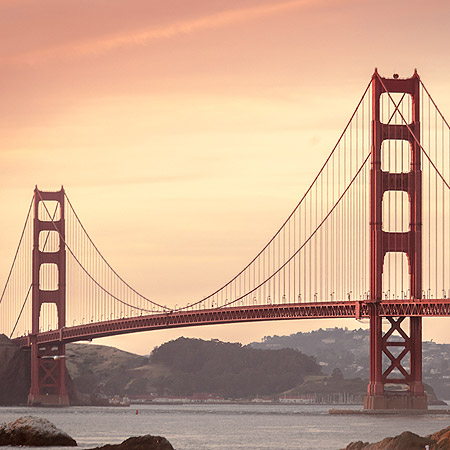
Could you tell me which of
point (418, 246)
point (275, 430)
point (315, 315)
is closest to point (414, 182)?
point (418, 246)

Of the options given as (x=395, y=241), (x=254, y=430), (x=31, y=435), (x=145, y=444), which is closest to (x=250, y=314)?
(x=395, y=241)

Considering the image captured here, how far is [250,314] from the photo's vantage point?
105 meters

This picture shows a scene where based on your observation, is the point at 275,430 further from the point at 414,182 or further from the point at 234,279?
the point at 234,279

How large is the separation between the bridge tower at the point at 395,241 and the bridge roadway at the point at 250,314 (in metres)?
0.97

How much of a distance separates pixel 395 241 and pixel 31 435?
41467 millimetres

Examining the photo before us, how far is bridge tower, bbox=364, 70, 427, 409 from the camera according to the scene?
313ft

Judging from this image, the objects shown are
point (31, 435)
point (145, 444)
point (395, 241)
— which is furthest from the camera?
point (395, 241)

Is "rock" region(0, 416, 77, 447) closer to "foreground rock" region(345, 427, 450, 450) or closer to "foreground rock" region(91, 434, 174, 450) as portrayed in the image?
"foreground rock" region(91, 434, 174, 450)

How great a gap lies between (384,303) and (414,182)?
23.1ft

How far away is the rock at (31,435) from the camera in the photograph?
58031mm

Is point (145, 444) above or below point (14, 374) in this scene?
below

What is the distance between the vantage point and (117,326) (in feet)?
388

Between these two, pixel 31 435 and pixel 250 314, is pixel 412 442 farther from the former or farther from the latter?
pixel 250 314

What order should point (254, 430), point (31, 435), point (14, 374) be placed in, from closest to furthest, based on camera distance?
1. point (31, 435)
2. point (254, 430)
3. point (14, 374)
